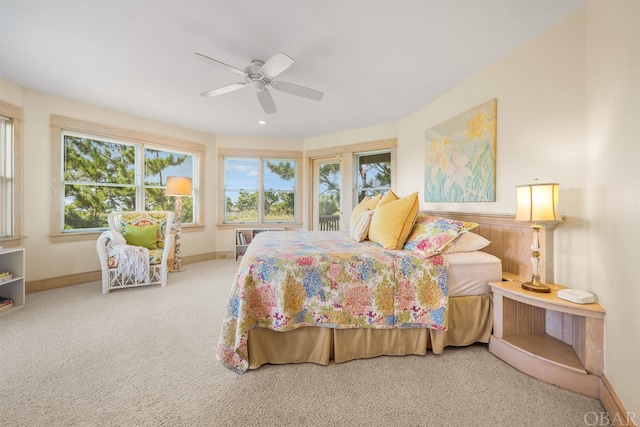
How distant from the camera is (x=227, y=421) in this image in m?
1.27

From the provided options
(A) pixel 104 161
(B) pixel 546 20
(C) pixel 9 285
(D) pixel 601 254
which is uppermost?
(B) pixel 546 20

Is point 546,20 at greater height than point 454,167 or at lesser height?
greater

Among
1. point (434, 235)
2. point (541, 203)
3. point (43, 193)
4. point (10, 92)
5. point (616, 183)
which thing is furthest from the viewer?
point (43, 193)

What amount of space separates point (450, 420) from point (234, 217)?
4.82m

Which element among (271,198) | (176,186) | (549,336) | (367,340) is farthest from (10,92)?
(549,336)

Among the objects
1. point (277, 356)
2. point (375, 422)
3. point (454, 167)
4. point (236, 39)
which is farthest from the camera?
point (454, 167)

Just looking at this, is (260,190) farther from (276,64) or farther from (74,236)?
(276,64)

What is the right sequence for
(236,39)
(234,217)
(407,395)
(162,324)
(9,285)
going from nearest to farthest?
(407,395)
(236,39)
(162,324)
(9,285)
(234,217)

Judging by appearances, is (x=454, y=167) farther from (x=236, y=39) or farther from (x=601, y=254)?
(x=236, y=39)

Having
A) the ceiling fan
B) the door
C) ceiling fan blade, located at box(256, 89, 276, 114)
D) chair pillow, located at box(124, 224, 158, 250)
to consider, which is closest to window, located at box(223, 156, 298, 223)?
the door

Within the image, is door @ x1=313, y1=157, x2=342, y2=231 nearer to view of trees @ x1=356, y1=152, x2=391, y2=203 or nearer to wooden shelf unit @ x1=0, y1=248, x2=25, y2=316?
view of trees @ x1=356, y1=152, x2=391, y2=203

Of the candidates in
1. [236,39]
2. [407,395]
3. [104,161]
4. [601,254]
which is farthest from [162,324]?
[601,254]

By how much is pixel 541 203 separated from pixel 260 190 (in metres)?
4.61

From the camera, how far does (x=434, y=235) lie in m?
2.05
